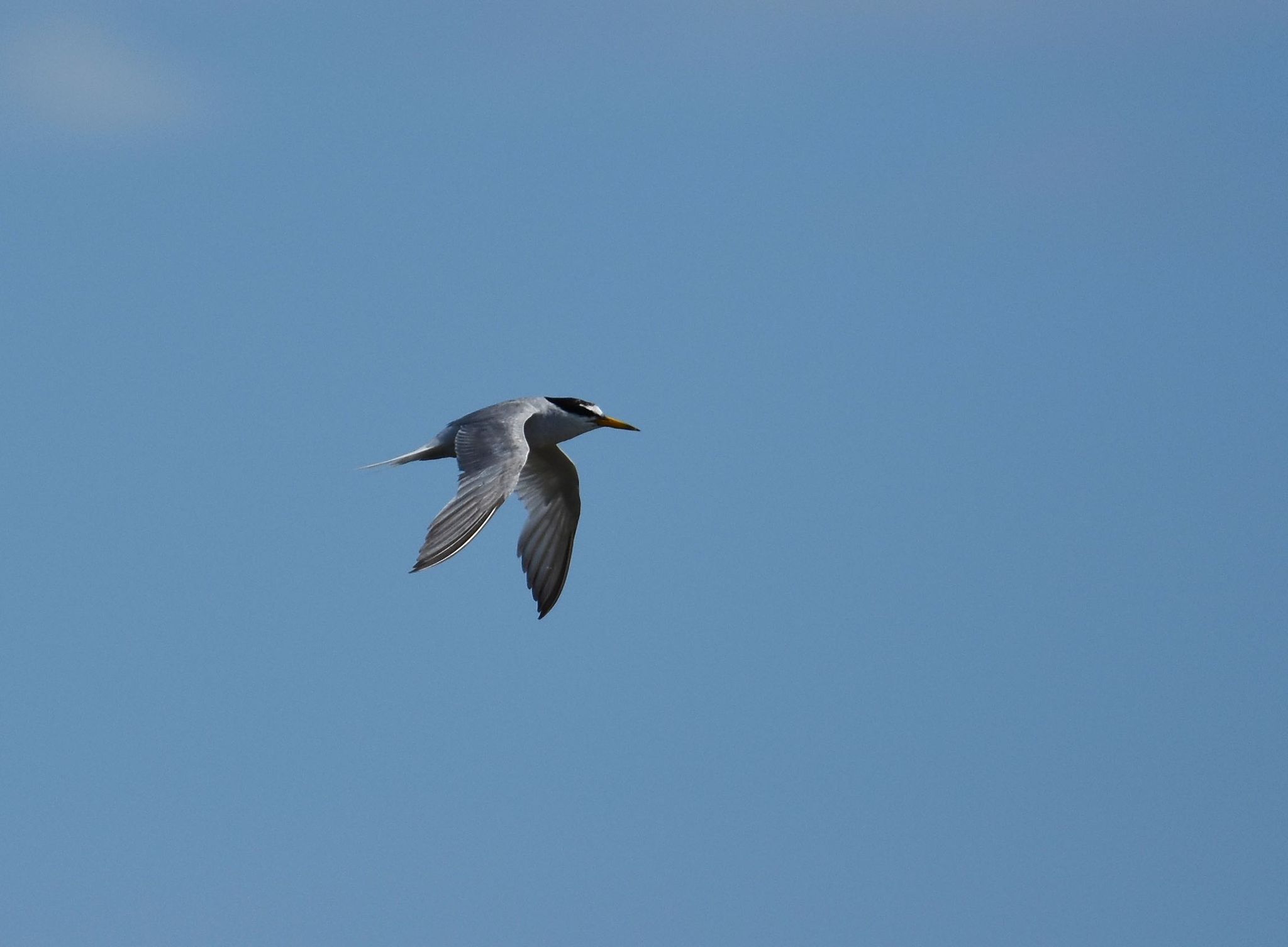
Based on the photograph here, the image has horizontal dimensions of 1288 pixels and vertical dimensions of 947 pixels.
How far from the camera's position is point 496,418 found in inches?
630

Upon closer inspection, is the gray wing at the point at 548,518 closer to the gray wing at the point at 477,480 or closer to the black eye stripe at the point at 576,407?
the black eye stripe at the point at 576,407

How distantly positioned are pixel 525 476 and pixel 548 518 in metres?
0.56

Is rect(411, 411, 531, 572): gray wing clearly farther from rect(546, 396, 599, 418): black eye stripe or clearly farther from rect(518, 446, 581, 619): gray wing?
rect(518, 446, 581, 619): gray wing

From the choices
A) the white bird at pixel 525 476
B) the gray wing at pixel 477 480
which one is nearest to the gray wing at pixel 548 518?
the white bird at pixel 525 476

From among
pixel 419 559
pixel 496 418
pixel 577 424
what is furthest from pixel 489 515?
pixel 577 424

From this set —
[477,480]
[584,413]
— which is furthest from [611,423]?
[477,480]

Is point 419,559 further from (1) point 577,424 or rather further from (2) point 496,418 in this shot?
(1) point 577,424

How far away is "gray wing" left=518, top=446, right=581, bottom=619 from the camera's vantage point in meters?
17.8

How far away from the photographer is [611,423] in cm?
1759

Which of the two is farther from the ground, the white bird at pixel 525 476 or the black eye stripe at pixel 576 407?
the black eye stripe at pixel 576 407

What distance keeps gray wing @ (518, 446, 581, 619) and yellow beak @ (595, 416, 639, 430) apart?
2.40 ft

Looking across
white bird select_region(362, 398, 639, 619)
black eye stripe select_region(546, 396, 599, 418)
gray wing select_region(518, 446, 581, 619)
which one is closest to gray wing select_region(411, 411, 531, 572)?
white bird select_region(362, 398, 639, 619)

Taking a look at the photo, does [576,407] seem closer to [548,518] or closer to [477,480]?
[548,518]

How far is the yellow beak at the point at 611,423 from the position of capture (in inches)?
690
